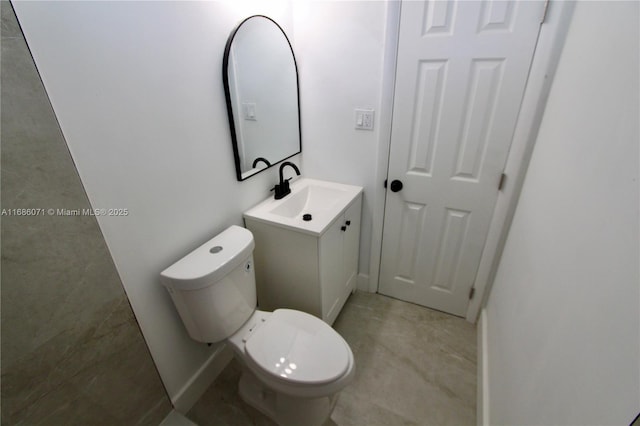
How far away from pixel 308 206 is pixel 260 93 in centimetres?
71

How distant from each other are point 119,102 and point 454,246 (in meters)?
1.73

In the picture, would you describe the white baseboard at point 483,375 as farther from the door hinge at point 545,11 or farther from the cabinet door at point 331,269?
the door hinge at point 545,11

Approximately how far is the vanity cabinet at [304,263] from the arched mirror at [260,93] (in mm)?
381

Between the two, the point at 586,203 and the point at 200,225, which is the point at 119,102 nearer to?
the point at 200,225

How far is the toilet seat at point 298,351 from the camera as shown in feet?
3.40

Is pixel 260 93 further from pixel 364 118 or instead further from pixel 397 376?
pixel 397 376

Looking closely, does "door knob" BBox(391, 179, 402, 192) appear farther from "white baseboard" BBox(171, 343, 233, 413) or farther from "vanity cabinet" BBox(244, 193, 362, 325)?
"white baseboard" BBox(171, 343, 233, 413)

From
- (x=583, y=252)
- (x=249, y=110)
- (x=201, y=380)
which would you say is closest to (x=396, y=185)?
(x=249, y=110)

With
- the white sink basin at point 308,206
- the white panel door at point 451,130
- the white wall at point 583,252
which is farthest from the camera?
the white sink basin at point 308,206

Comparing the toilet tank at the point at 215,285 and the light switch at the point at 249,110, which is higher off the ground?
the light switch at the point at 249,110

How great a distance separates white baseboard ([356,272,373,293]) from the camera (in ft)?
6.73

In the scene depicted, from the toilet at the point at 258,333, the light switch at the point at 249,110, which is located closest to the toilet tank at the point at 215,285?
the toilet at the point at 258,333

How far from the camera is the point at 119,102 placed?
874 millimetres

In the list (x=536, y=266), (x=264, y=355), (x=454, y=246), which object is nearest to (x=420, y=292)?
(x=454, y=246)
